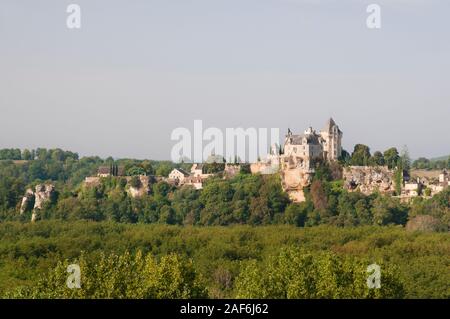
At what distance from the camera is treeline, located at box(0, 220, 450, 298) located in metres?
32.2

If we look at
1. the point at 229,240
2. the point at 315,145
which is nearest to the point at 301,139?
the point at 315,145

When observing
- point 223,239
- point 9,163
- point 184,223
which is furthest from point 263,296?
point 9,163

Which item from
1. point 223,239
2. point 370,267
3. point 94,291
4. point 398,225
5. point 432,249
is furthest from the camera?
point 398,225

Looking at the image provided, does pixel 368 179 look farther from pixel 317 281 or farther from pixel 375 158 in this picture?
pixel 317 281

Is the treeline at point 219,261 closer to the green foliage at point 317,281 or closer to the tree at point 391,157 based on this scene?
the green foliage at point 317,281

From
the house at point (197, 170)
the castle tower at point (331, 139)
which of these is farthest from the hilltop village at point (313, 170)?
the house at point (197, 170)

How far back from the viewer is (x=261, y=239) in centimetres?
5991

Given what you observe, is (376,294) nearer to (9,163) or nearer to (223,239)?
(223,239)

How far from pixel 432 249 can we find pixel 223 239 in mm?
11722

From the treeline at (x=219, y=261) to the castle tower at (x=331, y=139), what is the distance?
11.0 meters

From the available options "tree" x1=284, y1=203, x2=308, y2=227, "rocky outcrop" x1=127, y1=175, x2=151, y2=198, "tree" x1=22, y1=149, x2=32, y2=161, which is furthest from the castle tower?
"tree" x1=22, y1=149, x2=32, y2=161

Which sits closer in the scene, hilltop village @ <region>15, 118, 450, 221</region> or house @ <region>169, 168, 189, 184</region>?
hilltop village @ <region>15, 118, 450, 221</region>

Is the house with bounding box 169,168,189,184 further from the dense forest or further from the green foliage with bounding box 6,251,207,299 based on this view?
Answer: the green foliage with bounding box 6,251,207,299

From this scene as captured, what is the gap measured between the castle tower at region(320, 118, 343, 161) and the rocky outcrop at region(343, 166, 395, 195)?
6.81 ft
